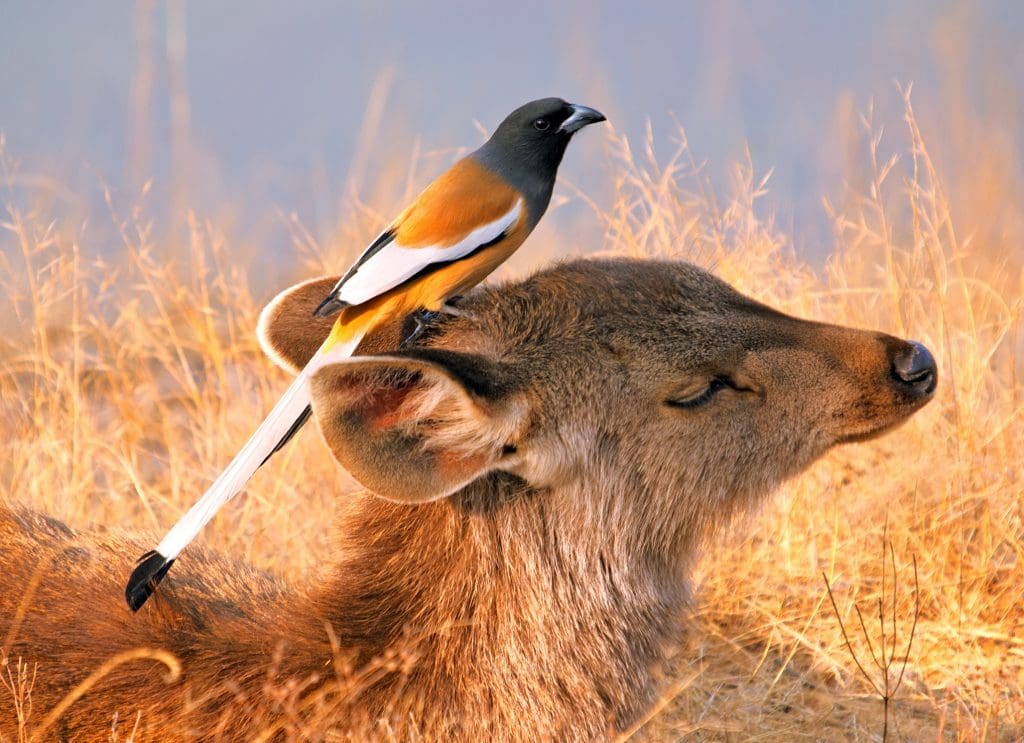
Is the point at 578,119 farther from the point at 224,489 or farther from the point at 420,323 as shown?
the point at 224,489

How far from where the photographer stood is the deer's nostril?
3971mm

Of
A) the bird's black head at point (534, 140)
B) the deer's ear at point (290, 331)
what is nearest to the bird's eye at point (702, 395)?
the bird's black head at point (534, 140)

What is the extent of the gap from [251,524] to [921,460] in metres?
3.08

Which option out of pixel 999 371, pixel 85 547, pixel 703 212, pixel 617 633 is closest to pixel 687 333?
pixel 617 633

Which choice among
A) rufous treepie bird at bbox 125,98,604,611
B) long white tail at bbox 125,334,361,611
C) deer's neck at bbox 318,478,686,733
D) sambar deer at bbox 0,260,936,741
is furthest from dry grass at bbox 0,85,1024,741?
rufous treepie bird at bbox 125,98,604,611

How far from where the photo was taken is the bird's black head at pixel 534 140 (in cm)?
419

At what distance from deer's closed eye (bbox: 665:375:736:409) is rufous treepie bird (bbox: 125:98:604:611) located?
0.64 metres

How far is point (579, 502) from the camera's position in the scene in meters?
3.85

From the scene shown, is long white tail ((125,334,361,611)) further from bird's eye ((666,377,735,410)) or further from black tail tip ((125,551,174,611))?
bird's eye ((666,377,735,410))

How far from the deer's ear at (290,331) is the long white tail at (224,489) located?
0.53m

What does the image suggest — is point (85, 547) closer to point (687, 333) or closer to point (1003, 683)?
point (687, 333)

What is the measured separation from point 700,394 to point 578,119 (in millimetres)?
978

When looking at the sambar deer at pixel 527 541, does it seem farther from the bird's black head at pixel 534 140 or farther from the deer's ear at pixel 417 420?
the bird's black head at pixel 534 140

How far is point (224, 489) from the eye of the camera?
12.0ft
